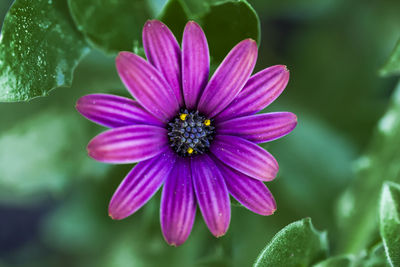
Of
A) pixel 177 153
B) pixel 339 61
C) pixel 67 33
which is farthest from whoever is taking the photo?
pixel 339 61

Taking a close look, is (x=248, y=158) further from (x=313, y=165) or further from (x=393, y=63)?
(x=313, y=165)

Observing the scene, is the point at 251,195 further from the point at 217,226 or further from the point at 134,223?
the point at 134,223

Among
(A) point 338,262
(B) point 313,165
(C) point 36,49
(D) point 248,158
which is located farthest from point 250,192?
(B) point 313,165

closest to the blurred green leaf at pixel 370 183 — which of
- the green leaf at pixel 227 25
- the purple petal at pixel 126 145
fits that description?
the green leaf at pixel 227 25

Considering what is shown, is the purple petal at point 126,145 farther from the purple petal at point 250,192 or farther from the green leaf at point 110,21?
the green leaf at point 110,21

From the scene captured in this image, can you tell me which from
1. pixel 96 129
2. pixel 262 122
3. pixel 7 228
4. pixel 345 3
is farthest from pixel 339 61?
pixel 7 228

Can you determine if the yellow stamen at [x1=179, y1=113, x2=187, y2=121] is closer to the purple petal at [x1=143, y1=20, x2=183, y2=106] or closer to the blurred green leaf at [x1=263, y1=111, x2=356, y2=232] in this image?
the purple petal at [x1=143, y1=20, x2=183, y2=106]

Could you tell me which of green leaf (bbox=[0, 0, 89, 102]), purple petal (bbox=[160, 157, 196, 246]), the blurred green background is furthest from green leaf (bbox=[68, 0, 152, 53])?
purple petal (bbox=[160, 157, 196, 246])
